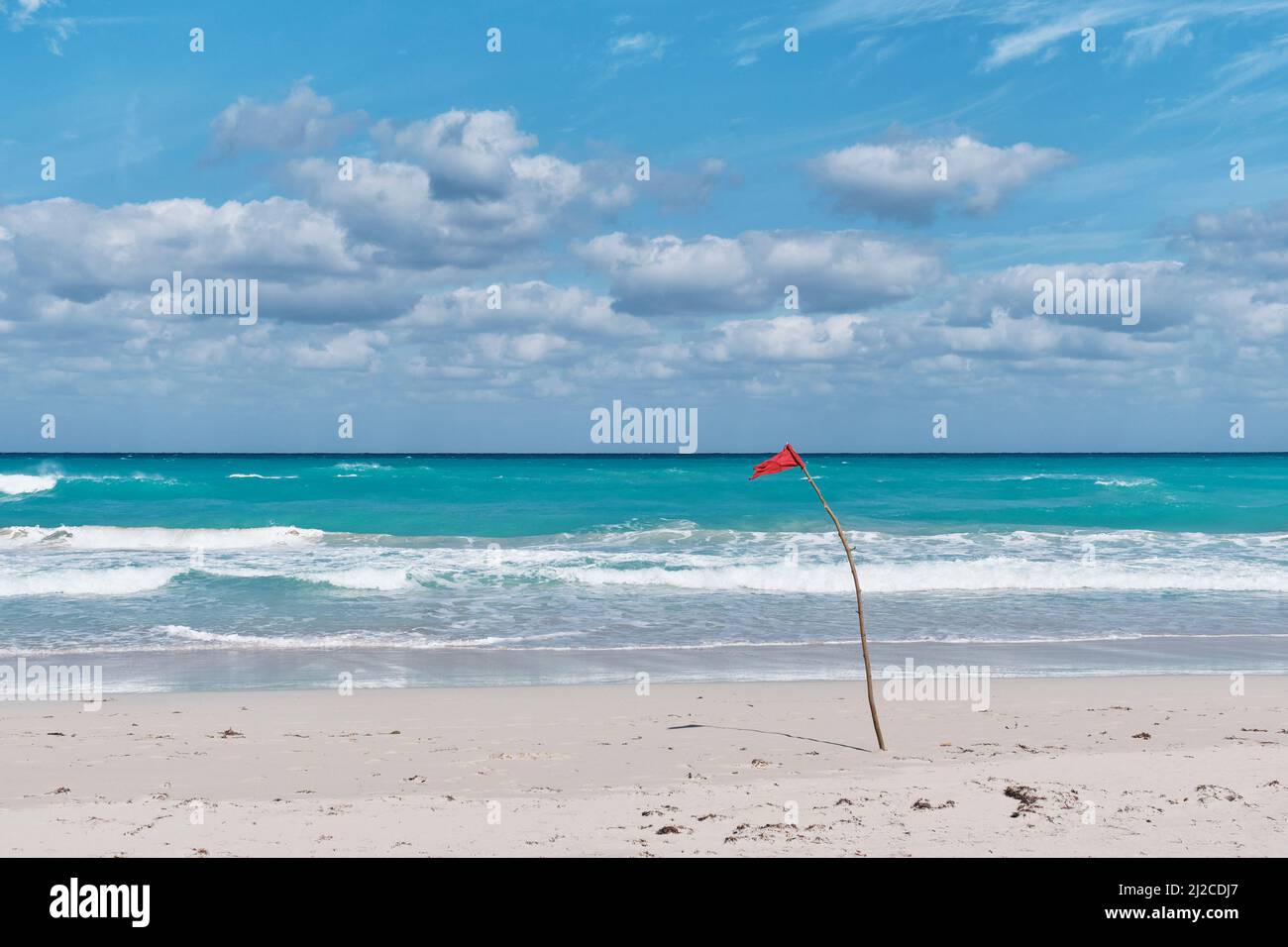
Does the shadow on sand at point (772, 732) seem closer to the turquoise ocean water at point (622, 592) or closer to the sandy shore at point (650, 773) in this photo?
the sandy shore at point (650, 773)

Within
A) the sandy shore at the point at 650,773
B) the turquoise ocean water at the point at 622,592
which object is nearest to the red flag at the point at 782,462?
the sandy shore at the point at 650,773

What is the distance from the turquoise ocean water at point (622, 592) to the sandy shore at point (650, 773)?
1804 mm

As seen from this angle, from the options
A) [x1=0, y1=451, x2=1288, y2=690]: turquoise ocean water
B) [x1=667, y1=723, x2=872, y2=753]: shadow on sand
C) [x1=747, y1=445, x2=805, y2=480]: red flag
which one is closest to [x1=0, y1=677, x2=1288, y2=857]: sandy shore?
[x1=667, y1=723, x2=872, y2=753]: shadow on sand

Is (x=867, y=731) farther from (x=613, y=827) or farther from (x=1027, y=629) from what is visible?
(x=1027, y=629)

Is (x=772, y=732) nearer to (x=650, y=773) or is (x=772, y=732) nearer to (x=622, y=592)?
(x=650, y=773)

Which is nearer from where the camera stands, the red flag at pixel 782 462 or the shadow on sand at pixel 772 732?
the red flag at pixel 782 462

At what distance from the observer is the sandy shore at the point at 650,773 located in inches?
237

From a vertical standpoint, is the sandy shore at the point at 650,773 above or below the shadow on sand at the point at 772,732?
Answer: above

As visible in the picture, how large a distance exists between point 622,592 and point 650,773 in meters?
11.9

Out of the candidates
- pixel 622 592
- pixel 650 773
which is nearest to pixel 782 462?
pixel 650 773

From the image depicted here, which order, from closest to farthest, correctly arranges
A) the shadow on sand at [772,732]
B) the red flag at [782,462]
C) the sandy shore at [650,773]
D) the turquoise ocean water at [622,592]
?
the sandy shore at [650,773] → the red flag at [782,462] → the shadow on sand at [772,732] → the turquoise ocean water at [622,592]

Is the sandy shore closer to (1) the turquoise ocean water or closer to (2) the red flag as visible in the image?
(1) the turquoise ocean water

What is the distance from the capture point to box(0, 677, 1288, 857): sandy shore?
602cm
